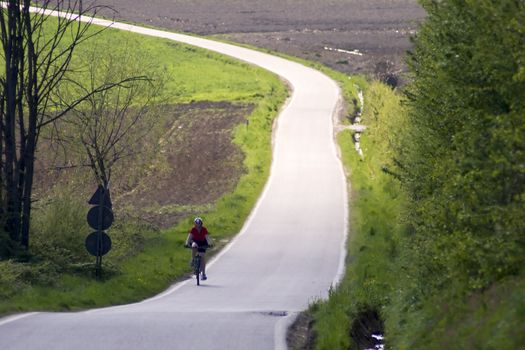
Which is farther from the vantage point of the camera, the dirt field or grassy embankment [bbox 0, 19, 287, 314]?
the dirt field

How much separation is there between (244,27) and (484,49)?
8698 cm

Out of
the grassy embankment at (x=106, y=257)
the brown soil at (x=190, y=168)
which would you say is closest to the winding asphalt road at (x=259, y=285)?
the grassy embankment at (x=106, y=257)

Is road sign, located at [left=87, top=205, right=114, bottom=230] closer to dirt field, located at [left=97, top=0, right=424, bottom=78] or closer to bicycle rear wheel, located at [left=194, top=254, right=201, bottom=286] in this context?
bicycle rear wheel, located at [left=194, top=254, right=201, bottom=286]

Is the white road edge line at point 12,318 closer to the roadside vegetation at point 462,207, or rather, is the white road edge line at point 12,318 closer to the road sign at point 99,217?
the roadside vegetation at point 462,207

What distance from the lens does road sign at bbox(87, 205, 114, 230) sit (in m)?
20.9

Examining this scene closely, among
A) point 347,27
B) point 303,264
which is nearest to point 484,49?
point 303,264

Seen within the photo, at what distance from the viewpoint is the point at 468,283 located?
1073 centimetres

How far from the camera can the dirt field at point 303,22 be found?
8631 cm

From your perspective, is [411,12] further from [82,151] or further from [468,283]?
[468,283]

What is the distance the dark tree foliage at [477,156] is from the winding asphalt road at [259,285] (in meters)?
2.83

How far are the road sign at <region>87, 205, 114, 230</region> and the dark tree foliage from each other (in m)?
7.78

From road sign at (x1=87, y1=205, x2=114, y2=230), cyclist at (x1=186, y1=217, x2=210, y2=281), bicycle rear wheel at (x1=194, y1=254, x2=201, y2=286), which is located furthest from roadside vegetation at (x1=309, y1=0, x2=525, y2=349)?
cyclist at (x1=186, y1=217, x2=210, y2=281)

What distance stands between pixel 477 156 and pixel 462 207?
0.55m

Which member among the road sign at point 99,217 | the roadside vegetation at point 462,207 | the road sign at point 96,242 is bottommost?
the road sign at point 96,242
